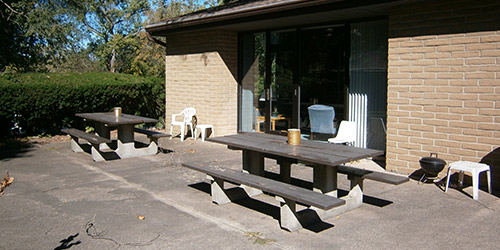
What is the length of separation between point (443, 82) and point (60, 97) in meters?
9.05

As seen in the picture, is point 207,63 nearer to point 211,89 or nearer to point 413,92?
point 211,89

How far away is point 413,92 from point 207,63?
5564 millimetres

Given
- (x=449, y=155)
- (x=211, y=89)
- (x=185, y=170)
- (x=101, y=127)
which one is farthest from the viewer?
(x=211, y=89)

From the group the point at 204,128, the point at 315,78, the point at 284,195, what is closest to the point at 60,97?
the point at 204,128

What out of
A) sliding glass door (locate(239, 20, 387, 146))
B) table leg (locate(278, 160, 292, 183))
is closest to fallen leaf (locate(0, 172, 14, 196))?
table leg (locate(278, 160, 292, 183))

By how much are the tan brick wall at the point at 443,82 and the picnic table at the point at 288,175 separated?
205 centimetres

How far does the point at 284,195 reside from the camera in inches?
175

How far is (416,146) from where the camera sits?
23.5 feet

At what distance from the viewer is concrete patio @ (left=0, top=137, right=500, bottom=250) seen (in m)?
4.35

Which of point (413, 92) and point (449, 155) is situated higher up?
point (413, 92)

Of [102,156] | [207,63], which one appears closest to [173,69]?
[207,63]

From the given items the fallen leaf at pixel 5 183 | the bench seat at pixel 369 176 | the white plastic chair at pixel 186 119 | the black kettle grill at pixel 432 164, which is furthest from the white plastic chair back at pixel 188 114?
the bench seat at pixel 369 176

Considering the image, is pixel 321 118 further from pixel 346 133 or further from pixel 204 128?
pixel 204 128

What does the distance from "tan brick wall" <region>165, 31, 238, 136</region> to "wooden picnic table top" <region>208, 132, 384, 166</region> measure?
4.76m
